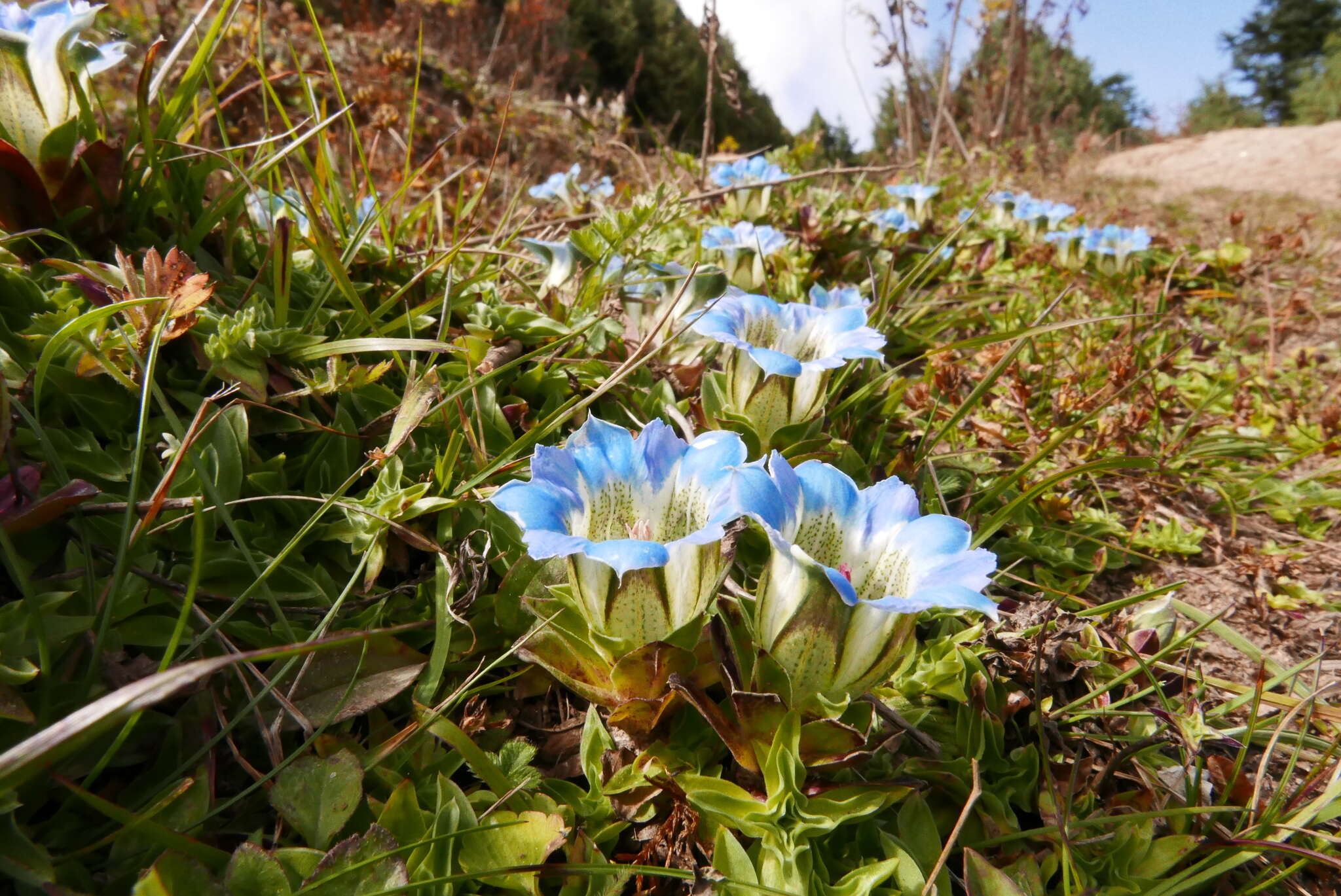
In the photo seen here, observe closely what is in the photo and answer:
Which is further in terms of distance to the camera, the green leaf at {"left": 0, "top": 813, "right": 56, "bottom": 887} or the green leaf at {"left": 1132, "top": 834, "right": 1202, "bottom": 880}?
the green leaf at {"left": 1132, "top": 834, "right": 1202, "bottom": 880}

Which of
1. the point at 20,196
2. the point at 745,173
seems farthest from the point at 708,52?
the point at 20,196

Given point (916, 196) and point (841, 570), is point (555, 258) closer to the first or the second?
point (841, 570)

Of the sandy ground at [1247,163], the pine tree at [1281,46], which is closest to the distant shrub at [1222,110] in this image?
the pine tree at [1281,46]

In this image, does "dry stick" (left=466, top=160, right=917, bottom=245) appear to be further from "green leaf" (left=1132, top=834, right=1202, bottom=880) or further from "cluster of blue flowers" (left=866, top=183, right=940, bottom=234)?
"green leaf" (left=1132, top=834, right=1202, bottom=880)

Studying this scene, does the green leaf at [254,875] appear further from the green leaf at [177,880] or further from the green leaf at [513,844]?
the green leaf at [513,844]

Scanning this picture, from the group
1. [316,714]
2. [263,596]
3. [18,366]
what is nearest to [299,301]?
[18,366]

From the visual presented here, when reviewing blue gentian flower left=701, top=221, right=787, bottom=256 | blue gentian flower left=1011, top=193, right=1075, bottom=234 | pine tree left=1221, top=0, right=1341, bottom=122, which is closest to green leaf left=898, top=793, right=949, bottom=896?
blue gentian flower left=701, top=221, right=787, bottom=256
